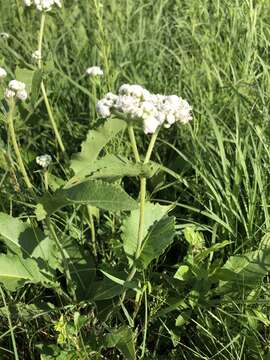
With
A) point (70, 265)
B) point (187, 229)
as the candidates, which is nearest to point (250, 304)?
point (187, 229)

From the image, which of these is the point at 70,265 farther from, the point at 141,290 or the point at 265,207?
the point at 265,207

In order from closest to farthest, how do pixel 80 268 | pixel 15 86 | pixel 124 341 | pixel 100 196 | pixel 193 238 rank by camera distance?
pixel 100 196 < pixel 124 341 < pixel 15 86 < pixel 193 238 < pixel 80 268

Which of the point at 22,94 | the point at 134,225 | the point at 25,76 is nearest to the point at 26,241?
the point at 134,225

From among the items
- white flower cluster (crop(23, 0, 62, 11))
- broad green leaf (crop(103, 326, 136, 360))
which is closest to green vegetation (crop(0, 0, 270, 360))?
broad green leaf (crop(103, 326, 136, 360))

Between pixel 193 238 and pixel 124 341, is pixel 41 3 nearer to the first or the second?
pixel 193 238

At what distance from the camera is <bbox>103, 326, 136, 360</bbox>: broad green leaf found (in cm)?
149

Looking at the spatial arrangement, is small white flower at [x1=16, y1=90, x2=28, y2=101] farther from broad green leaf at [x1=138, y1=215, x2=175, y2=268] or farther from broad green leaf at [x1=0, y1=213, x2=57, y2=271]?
broad green leaf at [x1=138, y1=215, x2=175, y2=268]

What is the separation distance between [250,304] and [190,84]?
1285 mm

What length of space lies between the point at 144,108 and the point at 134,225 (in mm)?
491

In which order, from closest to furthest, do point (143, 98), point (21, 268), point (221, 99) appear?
point (143, 98) → point (21, 268) → point (221, 99)

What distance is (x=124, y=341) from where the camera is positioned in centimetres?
152

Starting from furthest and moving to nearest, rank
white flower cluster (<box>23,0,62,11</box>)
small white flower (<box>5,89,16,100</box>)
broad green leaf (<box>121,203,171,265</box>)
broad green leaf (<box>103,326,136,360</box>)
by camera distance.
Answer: white flower cluster (<box>23,0,62,11</box>) < broad green leaf (<box>121,203,171,265</box>) < small white flower (<box>5,89,16,100</box>) < broad green leaf (<box>103,326,136,360</box>)

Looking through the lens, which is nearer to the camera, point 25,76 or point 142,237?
point 142,237

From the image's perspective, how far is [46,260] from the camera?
178 centimetres
